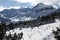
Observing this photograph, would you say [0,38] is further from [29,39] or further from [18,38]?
[29,39]

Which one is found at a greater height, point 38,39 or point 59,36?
point 59,36

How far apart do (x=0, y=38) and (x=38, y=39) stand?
24513 mm

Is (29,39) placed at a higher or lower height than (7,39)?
lower

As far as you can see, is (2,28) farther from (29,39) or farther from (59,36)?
(29,39)

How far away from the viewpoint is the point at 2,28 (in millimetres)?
21312

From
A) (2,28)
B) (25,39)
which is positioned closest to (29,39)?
(25,39)

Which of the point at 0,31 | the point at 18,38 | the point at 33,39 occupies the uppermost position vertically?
the point at 0,31

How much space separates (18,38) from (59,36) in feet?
22.6

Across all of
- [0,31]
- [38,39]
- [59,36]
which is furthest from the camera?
[38,39]

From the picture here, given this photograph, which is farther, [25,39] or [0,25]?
Answer: [25,39]

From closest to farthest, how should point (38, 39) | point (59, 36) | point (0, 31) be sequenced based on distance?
point (59, 36)
point (0, 31)
point (38, 39)

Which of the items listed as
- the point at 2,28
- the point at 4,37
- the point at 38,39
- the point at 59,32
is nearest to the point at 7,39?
the point at 4,37

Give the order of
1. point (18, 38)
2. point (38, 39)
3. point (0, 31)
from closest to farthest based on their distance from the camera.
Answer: point (0, 31) < point (18, 38) < point (38, 39)

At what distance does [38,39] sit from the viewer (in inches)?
1785
